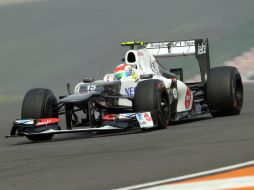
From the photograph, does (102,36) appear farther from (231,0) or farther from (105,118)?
(105,118)

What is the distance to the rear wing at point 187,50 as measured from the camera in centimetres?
1625

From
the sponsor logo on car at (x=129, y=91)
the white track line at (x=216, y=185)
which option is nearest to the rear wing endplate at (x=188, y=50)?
the sponsor logo on car at (x=129, y=91)

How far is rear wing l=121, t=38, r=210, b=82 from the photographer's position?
16250 mm

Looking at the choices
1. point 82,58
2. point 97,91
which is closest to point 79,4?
point 82,58

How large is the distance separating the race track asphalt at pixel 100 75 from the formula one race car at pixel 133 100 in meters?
0.26

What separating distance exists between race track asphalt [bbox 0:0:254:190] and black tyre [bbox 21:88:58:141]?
437 millimetres

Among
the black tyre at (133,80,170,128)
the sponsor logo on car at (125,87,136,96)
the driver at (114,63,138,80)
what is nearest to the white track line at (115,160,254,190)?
the black tyre at (133,80,170,128)

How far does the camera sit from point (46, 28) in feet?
107

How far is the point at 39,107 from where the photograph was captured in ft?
44.0

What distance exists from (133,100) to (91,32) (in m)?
18.3

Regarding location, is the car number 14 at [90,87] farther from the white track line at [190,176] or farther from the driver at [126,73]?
the white track line at [190,176]

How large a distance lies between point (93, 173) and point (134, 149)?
2.10 m

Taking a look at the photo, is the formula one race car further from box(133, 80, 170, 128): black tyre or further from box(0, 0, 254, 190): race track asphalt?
box(0, 0, 254, 190): race track asphalt

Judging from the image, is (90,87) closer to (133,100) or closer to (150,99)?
(133,100)
